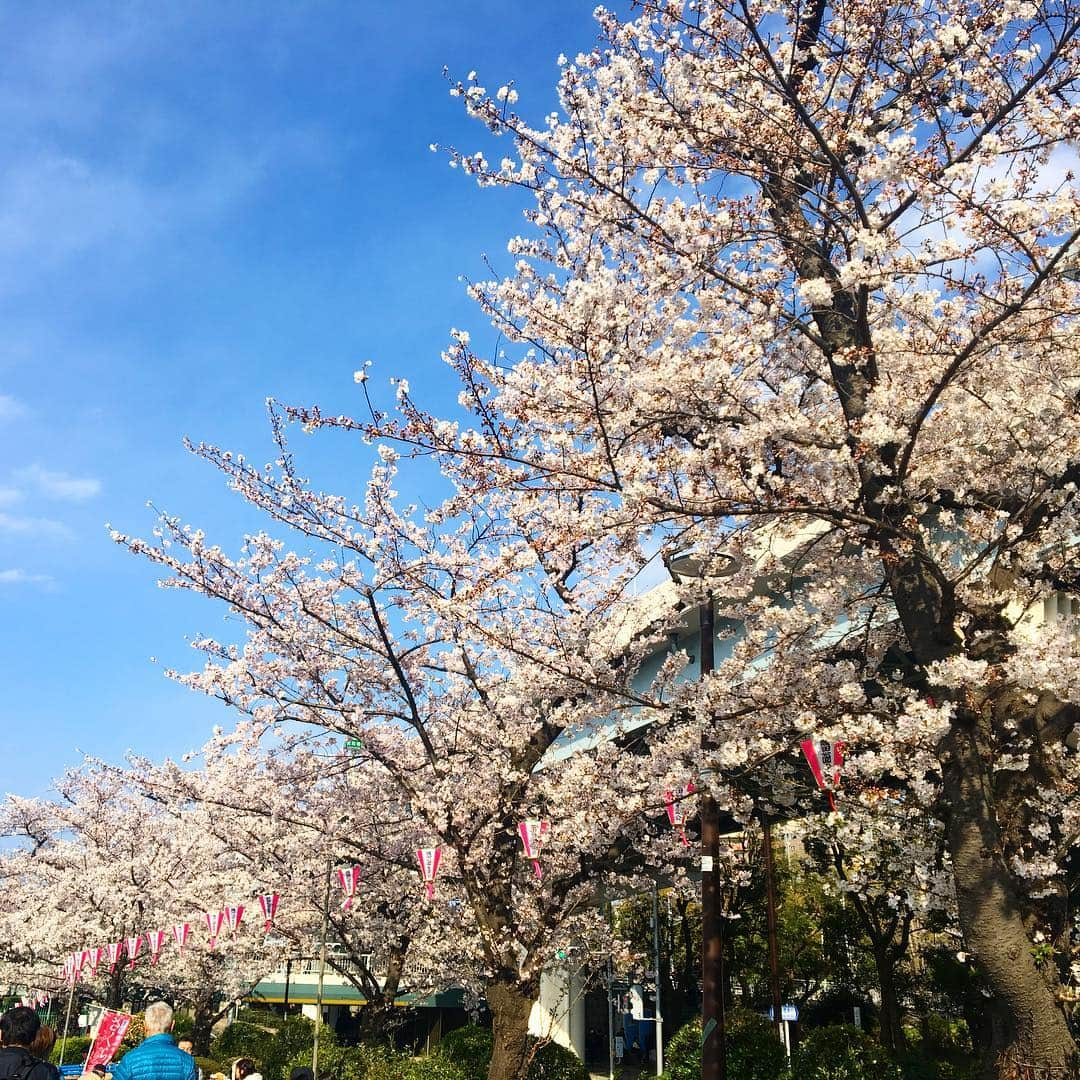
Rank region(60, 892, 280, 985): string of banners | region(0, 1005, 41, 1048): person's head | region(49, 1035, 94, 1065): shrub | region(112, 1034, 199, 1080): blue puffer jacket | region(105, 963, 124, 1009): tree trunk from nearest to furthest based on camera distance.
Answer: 1. region(0, 1005, 41, 1048): person's head
2. region(112, 1034, 199, 1080): blue puffer jacket
3. region(60, 892, 280, 985): string of banners
4. region(105, 963, 124, 1009): tree trunk
5. region(49, 1035, 94, 1065): shrub

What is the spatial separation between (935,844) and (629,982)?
20.8 meters

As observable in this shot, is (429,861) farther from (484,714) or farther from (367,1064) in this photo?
(367,1064)

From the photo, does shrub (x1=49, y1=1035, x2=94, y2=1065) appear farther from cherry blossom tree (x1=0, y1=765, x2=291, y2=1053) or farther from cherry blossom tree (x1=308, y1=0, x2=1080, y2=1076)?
cherry blossom tree (x1=308, y1=0, x2=1080, y2=1076)

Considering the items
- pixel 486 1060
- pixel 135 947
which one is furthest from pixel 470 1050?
pixel 135 947

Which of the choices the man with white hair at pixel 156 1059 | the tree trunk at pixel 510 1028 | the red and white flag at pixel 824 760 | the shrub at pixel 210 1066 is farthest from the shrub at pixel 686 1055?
the shrub at pixel 210 1066

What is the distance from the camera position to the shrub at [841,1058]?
13.7 metres

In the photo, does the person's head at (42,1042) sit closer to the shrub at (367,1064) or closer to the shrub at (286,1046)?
the shrub at (367,1064)

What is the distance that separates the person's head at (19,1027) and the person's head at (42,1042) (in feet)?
0.13

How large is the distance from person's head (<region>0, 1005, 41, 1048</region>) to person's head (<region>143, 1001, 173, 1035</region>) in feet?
2.06

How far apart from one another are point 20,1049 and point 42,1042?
0.43 meters

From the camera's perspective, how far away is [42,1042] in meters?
5.44

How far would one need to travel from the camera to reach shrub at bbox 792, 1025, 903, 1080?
13.7 metres

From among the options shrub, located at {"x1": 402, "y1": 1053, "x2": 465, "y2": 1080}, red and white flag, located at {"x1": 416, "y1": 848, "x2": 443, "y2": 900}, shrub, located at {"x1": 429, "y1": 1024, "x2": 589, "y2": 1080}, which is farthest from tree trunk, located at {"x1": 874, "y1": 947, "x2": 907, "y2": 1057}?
red and white flag, located at {"x1": 416, "y1": 848, "x2": 443, "y2": 900}

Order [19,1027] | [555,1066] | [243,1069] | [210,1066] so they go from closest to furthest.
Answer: [19,1027] → [243,1069] → [555,1066] → [210,1066]
